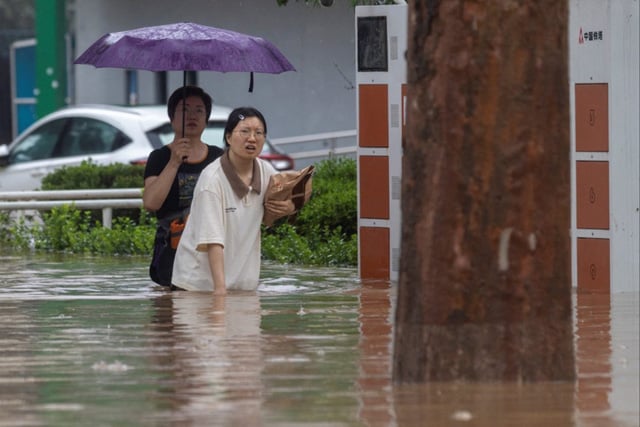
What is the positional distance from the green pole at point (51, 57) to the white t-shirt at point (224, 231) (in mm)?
18529

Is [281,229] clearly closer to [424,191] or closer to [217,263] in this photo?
[217,263]

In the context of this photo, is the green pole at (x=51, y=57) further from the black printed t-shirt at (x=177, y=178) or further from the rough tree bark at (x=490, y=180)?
the rough tree bark at (x=490, y=180)

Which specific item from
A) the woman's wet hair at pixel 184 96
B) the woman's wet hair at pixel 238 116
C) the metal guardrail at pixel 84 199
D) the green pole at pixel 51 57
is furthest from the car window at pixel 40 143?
the woman's wet hair at pixel 238 116

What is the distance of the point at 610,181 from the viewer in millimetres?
11727

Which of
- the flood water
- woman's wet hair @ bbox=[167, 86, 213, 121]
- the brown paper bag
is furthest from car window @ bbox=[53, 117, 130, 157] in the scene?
the brown paper bag

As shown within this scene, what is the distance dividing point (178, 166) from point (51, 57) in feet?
61.4

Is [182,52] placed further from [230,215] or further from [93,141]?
[93,141]

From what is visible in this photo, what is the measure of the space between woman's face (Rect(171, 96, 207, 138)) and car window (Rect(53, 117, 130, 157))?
8.53 metres

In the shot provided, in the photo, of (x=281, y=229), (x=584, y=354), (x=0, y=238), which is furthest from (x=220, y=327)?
(x=0, y=238)

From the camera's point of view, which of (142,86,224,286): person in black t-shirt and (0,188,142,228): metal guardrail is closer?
(142,86,224,286): person in black t-shirt

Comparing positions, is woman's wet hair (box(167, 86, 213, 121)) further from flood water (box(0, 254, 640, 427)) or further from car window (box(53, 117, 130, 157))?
car window (box(53, 117, 130, 157))

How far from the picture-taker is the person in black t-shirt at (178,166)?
11680mm

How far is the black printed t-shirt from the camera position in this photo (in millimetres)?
11758

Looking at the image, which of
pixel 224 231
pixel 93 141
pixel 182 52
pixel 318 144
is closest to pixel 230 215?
pixel 224 231
